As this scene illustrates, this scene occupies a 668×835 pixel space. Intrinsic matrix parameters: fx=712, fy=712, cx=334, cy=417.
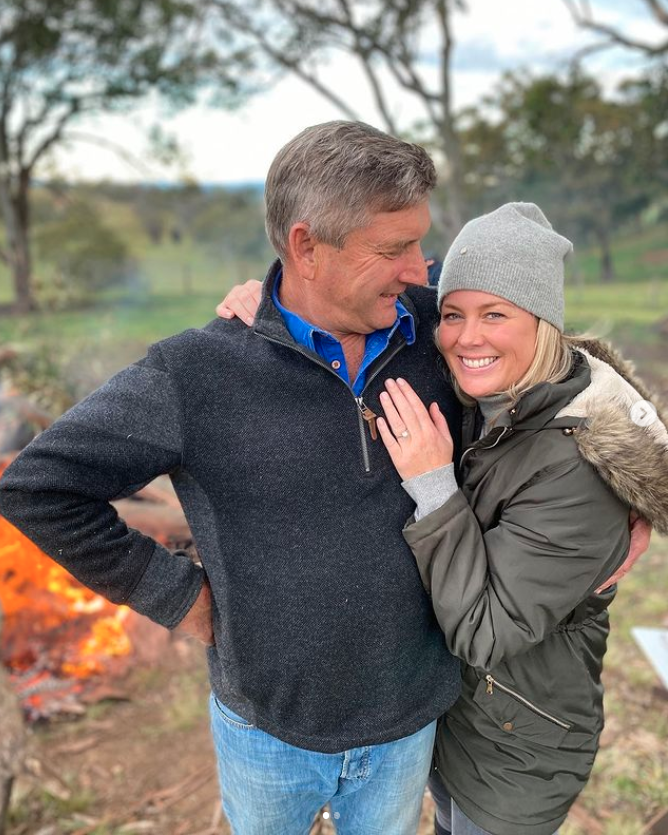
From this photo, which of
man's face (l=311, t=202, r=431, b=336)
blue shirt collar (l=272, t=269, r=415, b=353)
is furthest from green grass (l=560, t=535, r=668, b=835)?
man's face (l=311, t=202, r=431, b=336)

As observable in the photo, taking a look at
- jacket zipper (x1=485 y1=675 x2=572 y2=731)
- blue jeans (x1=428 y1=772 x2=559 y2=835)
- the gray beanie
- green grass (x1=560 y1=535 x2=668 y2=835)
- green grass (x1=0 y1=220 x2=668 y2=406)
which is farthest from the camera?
green grass (x1=0 y1=220 x2=668 y2=406)

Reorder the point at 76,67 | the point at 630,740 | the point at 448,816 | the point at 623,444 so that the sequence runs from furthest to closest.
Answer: the point at 76,67
the point at 630,740
the point at 448,816
the point at 623,444

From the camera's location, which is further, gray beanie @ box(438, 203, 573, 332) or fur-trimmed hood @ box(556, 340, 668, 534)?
gray beanie @ box(438, 203, 573, 332)

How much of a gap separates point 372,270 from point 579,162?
13847 mm

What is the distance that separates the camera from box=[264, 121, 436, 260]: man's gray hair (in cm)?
155

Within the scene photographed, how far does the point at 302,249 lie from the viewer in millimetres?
1681

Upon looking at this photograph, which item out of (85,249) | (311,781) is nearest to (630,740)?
(311,781)

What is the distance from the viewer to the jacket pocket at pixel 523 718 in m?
1.80

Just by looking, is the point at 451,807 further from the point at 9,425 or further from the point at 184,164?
the point at 184,164

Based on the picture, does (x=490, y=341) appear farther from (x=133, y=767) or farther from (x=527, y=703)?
(x=133, y=767)

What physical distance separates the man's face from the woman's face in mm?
148

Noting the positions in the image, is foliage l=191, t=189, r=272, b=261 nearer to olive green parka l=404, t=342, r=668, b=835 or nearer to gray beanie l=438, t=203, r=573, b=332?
gray beanie l=438, t=203, r=573, b=332

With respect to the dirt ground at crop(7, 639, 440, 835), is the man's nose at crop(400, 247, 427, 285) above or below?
above

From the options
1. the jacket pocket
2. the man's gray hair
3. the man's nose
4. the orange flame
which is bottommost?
the orange flame
